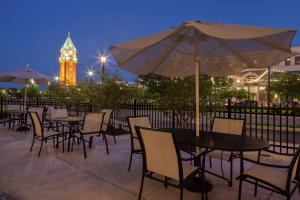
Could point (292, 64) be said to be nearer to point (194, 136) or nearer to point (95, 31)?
point (194, 136)

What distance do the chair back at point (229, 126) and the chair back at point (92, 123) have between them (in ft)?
8.83

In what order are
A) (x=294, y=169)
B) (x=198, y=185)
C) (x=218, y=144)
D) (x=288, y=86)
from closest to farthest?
(x=294, y=169)
(x=218, y=144)
(x=198, y=185)
(x=288, y=86)

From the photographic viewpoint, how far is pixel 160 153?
307 centimetres

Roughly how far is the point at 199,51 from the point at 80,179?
10.1ft

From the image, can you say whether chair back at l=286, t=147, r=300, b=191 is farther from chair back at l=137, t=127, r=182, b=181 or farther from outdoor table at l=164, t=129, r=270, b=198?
chair back at l=137, t=127, r=182, b=181

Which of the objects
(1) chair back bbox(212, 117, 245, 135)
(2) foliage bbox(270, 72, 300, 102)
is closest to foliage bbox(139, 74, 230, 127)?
(1) chair back bbox(212, 117, 245, 135)

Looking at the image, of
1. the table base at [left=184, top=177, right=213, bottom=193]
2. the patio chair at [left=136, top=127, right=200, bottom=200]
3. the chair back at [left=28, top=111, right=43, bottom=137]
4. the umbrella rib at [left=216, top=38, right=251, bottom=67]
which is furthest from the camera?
the chair back at [left=28, top=111, right=43, bottom=137]

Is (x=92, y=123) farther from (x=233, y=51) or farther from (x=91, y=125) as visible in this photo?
(x=233, y=51)

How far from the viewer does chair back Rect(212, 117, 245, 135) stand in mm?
4676

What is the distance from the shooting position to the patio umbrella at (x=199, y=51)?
10.6 ft

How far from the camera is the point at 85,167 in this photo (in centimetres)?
485

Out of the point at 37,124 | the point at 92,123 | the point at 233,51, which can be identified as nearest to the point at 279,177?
the point at 233,51

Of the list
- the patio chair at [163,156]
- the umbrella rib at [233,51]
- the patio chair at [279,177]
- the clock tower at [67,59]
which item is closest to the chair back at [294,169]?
the patio chair at [279,177]

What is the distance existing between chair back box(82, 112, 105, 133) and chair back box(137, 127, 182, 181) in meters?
2.79
